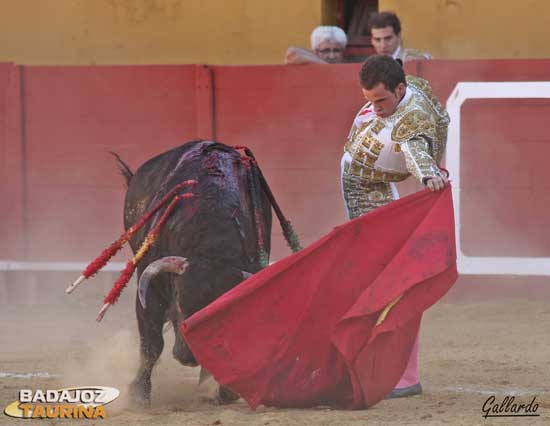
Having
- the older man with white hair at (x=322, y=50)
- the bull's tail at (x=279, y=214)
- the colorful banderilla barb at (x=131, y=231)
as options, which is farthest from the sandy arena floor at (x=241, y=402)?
the older man with white hair at (x=322, y=50)

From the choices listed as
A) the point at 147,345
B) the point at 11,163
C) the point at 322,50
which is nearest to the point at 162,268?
the point at 147,345

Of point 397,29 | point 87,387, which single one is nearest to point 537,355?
point 397,29

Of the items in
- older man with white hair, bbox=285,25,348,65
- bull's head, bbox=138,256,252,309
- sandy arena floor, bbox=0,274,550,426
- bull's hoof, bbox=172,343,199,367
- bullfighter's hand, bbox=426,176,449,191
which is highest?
bullfighter's hand, bbox=426,176,449,191

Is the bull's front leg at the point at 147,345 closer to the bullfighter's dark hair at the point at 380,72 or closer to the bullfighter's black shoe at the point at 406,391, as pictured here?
the bullfighter's black shoe at the point at 406,391

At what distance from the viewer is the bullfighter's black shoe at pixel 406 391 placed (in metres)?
4.31

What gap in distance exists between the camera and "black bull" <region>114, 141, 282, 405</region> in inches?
159

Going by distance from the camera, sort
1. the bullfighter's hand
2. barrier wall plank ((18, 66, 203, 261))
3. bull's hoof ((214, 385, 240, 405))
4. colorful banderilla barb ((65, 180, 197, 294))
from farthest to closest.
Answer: barrier wall plank ((18, 66, 203, 261)), colorful banderilla barb ((65, 180, 197, 294)), bull's hoof ((214, 385, 240, 405)), the bullfighter's hand

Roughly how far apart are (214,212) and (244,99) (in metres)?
2.58

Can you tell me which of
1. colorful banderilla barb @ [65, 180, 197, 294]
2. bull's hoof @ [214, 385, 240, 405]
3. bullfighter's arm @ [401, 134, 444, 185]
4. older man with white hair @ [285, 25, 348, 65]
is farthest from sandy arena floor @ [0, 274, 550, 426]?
older man with white hair @ [285, 25, 348, 65]

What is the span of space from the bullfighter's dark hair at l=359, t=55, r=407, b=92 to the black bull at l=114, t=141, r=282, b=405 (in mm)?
596

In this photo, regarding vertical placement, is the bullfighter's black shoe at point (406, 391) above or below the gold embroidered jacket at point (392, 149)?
below

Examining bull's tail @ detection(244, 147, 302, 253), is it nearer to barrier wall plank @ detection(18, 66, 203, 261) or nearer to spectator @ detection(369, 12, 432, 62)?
spectator @ detection(369, 12, 432, 62)

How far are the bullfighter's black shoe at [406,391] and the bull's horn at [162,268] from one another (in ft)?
2.56

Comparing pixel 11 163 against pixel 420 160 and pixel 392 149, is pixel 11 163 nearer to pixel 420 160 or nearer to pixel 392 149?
pixel 392 149
